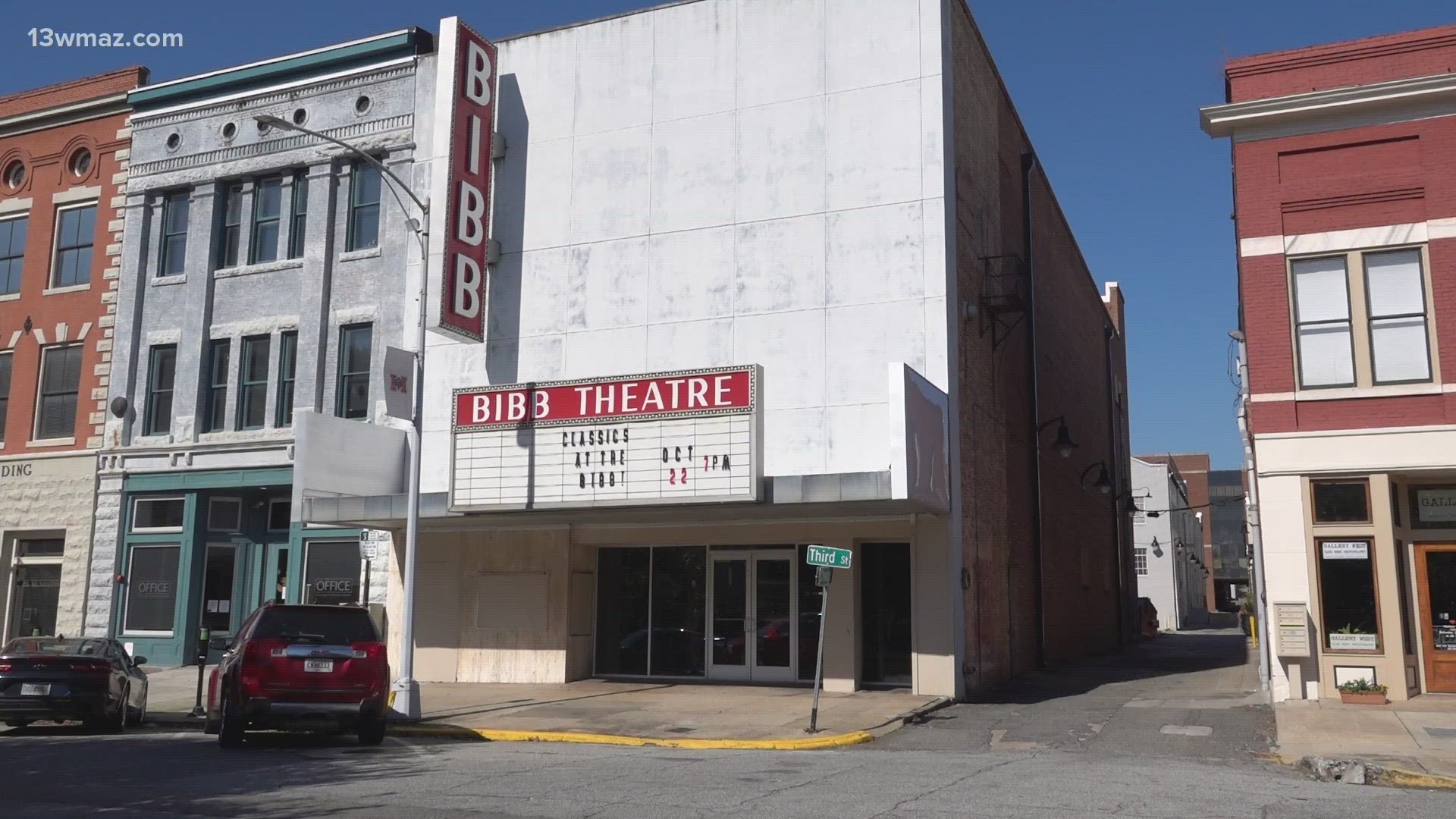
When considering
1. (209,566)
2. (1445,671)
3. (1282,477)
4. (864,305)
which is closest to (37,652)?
(209,566)

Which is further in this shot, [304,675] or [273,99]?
[273,99]

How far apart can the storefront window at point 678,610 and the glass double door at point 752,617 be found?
276 mm

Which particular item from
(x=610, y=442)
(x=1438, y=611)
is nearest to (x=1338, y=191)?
(x=1438, y=611)

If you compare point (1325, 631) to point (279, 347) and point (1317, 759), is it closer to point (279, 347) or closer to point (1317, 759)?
point (1317, 759)

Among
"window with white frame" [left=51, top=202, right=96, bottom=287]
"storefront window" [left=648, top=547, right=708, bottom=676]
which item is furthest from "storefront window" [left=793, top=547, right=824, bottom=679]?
"window with white frame" [left=51, top=202, right=96, bottom=287]

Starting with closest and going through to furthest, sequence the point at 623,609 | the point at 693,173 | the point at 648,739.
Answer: the point at 648,739 < the point at 693,173 < the point at 623,609

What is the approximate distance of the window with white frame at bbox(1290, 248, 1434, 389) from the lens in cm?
1862

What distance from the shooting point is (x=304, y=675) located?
1427 cm

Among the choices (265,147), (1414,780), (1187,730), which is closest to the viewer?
(1414,780)

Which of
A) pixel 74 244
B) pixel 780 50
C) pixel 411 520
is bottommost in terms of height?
pixel 411 520

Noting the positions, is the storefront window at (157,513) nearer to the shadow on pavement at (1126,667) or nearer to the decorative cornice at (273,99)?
the decorative cornice at (273,99)

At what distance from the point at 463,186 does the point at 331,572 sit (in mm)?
8642

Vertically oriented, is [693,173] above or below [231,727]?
above

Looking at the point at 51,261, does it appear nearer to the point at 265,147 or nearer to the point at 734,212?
the point at 265,147
